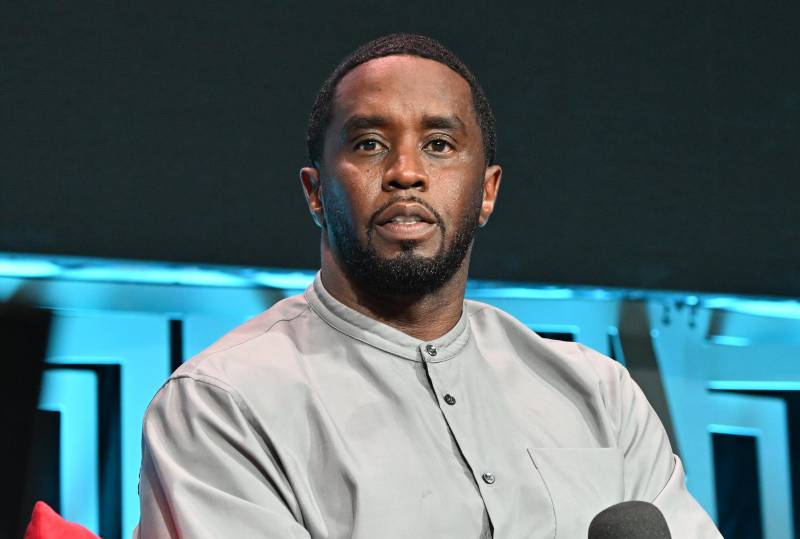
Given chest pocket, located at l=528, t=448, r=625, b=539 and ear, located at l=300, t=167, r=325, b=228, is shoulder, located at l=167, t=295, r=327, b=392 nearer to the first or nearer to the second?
ear, located at l=300, t=167, r=325, b=228

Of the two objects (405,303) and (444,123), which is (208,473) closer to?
(405,303)

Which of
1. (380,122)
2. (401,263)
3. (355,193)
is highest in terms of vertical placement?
(380,122)

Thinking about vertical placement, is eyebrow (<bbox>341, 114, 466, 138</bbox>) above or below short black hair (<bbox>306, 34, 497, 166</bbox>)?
below

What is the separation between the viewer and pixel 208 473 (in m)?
1.57

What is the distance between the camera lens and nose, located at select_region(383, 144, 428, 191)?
1.77m

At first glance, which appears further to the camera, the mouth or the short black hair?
the short black hair

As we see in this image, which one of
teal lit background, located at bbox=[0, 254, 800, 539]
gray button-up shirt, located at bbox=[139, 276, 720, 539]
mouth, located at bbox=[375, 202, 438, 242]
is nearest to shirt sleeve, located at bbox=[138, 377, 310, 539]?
gray button-up shirt, located at bbox=[139, 276, 720, 539]

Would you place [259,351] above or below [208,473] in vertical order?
above

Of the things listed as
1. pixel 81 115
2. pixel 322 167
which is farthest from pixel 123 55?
pixel 322 167

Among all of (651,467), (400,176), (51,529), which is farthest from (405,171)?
(51,529)

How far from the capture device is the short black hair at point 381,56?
192 centimetres

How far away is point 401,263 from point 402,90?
0.91 ft

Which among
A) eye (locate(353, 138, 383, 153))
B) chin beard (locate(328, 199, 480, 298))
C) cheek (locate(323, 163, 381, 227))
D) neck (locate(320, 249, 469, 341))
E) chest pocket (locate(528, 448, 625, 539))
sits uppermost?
eye (locate(353, 138, 383, 153))

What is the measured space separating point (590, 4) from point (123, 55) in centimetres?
136
